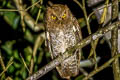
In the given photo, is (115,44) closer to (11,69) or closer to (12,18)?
(11,69)

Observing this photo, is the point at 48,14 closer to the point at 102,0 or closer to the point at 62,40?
the point at 62,40

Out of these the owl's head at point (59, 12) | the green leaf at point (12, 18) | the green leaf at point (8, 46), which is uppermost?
the owl's head at point (59, 12)

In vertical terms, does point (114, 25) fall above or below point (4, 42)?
above

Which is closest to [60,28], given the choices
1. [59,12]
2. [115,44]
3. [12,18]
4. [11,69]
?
[59,12]

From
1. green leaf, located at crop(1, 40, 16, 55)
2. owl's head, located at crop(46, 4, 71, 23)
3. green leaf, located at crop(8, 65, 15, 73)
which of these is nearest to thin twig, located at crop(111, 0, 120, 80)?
owl's head, located at crop(46, 4, 71, 23)

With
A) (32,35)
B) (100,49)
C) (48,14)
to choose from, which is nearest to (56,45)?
(48,14)

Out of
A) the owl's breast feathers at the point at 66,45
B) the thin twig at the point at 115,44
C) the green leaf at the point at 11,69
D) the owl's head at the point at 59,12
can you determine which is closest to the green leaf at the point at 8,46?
the green leaf at the point at 11,69

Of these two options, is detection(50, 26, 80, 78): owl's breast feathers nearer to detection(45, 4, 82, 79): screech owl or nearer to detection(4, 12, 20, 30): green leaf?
detection(45, 4, 82, 79): screech owl

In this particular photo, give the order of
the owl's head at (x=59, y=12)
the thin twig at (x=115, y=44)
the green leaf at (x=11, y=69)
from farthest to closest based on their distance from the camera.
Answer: the green leaf at (x=11, y=69)
the owl's head at (x=59, y=12)
the thin twig at (x=115, y=44)

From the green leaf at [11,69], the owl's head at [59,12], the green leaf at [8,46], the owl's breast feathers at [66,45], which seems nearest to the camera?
the owl's head at [59,12]

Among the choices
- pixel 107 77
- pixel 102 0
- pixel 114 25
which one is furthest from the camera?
pixel 107 77

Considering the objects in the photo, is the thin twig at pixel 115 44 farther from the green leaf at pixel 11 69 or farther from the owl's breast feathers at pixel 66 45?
the green leaf at pixel 11 69
